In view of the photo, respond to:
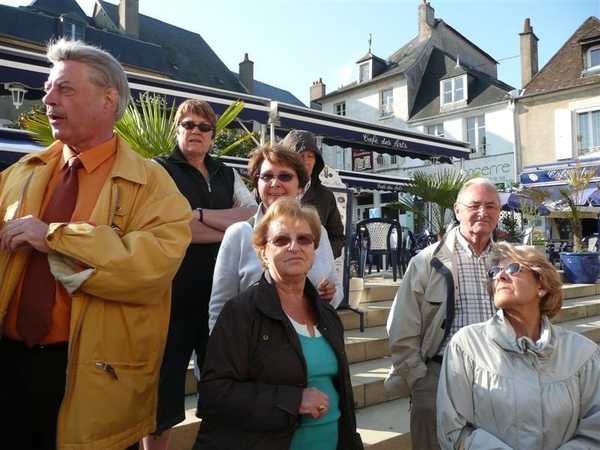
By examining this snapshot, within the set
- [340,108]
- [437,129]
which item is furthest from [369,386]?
[340,108]

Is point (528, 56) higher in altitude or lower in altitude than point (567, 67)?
higher

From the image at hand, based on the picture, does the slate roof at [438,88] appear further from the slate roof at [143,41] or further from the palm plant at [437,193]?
the palm plant at [437,193]

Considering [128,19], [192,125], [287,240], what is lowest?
[287,240]

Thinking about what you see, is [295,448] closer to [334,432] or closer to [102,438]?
[334,432]

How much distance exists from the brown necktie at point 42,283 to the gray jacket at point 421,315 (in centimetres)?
173

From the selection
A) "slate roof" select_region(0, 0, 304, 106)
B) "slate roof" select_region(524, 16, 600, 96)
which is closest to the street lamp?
"slate roof" select_region(0, 0, 304, 106)

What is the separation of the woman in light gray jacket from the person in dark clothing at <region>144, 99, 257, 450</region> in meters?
1.23

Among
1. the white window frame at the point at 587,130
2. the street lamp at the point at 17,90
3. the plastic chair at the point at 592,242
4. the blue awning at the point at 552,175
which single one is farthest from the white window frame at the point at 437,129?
the street lamp at the point at 17,90

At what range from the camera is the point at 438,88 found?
26797mm

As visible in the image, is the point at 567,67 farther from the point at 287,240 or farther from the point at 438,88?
the point at 287,240

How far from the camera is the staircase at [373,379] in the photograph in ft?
10.1

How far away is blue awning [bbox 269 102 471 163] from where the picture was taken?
24.5ft

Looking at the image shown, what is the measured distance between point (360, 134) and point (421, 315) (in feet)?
21.4

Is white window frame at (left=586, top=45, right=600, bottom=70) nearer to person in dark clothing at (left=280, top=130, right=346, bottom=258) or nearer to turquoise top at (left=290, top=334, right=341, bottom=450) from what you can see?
person in dark clothing at (left=280, top=130, right=346, bottom=258)
